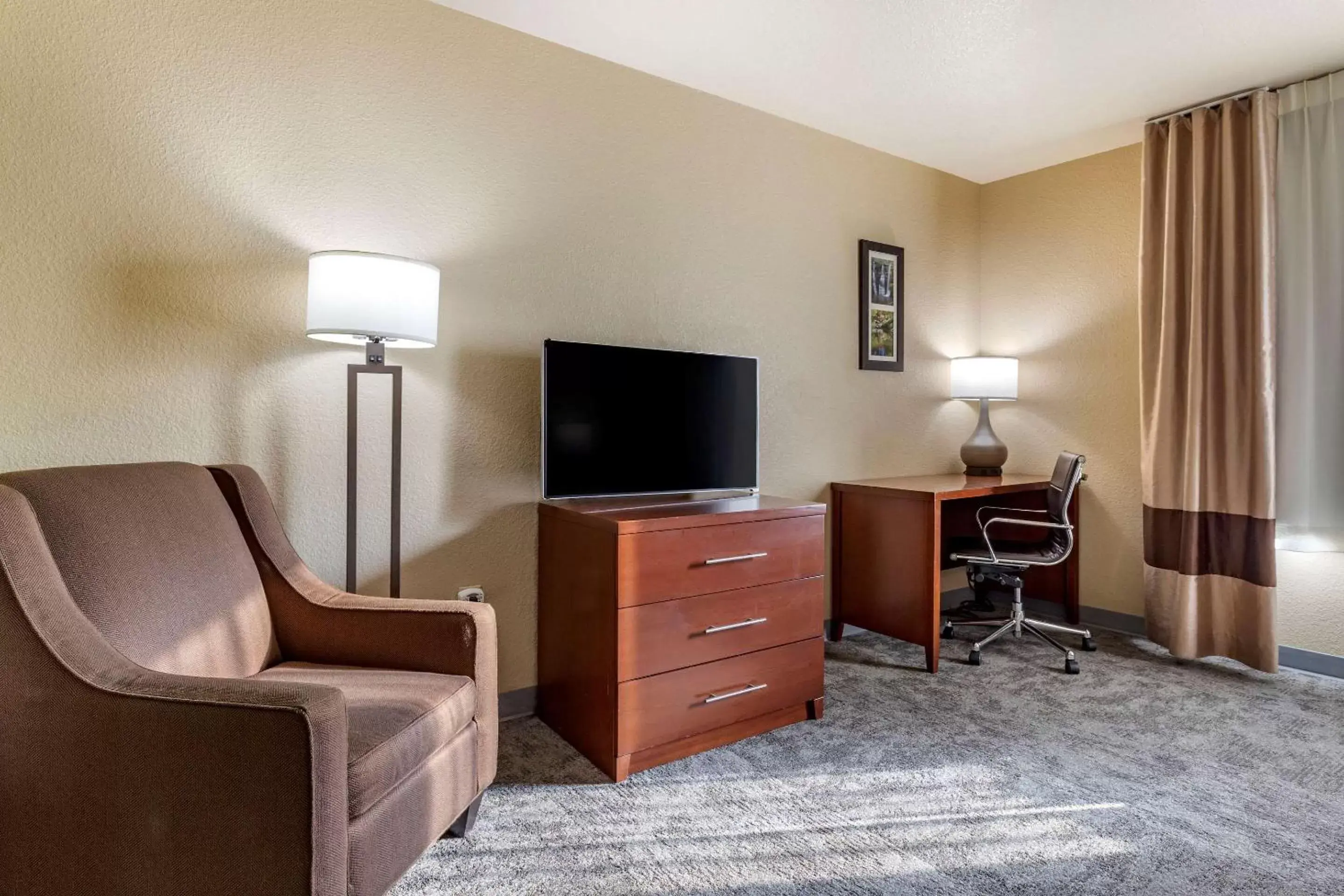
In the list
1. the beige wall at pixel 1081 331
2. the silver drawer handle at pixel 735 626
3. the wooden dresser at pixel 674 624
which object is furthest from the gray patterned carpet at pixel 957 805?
the beige wall at pixel 1081 331

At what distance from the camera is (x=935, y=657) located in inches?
117

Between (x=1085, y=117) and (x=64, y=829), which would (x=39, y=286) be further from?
(x=1085, y=117)

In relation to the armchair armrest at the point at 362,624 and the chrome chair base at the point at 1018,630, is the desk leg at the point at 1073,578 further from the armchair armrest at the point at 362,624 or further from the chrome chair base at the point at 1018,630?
the armchair armrest at the point at 362,624

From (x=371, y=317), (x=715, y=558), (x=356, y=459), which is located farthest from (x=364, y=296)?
(x=715, y=558)

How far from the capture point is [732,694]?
2.29 metres

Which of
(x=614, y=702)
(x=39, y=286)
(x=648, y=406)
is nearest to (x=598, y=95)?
(x=648, y=406)

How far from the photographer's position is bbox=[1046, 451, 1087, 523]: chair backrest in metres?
3.02

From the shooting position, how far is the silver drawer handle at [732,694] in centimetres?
225

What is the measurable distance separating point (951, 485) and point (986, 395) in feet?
2.31

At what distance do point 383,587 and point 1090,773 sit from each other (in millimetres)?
2250

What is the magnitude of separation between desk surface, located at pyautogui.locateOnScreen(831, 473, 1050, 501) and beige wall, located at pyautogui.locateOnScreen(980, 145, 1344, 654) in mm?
311

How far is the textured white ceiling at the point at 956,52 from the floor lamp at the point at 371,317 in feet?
3.58

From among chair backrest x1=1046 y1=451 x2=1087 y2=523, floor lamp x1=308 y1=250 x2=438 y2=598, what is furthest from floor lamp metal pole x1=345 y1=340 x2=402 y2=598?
chair backrest x1=1046 y1=451 x2=1087 y2=523

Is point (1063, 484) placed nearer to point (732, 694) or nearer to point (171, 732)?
point (732, 694)
